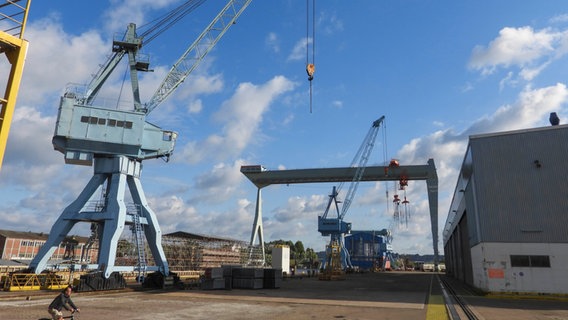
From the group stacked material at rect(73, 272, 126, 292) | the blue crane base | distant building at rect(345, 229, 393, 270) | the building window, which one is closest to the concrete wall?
the building window

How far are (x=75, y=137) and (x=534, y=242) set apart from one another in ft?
128

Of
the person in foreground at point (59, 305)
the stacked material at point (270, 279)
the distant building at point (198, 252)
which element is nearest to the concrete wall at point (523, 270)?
the stacked material at point (270, 279)

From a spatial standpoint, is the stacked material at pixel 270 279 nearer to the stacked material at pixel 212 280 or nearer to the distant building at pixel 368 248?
the stacked material at pixel 212 280

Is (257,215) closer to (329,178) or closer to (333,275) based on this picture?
(329,178)

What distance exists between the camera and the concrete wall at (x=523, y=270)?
88.5 ft

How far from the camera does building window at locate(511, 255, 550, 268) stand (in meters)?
27.4

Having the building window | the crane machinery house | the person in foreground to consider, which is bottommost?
the person in foreground

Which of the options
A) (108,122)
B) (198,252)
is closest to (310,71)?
(108,122)

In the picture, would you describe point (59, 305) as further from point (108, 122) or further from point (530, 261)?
point (530, 261)

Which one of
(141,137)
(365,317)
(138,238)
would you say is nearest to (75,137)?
(141,137)

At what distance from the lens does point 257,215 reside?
90.0 metres

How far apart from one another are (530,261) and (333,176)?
58789mm

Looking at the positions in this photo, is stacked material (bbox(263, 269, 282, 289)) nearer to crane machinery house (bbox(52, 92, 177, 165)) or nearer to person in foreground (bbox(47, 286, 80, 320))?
crane machinery house (bbox(52, 92, 177, 165))

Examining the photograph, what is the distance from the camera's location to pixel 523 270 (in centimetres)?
2791
